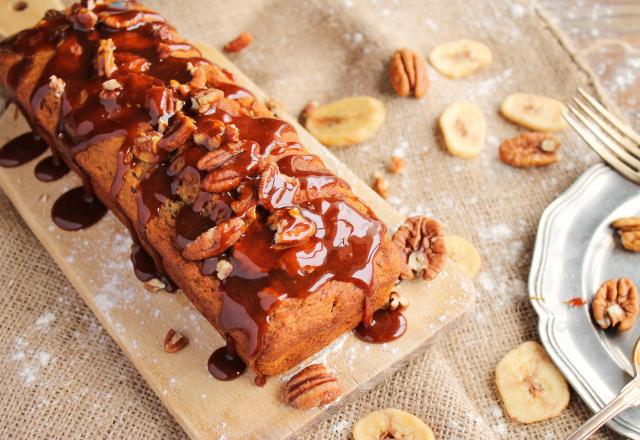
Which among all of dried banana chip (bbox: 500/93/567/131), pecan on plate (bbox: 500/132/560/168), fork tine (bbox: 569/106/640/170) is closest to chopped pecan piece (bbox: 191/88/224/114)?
pecan on plate (bbox: 500/132/560/168)

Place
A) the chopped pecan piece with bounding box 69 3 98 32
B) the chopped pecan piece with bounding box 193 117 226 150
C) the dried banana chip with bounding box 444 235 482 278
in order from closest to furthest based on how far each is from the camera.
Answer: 1. the chopped pecan piece with bounding box 193 117 226 150
2. the chopped pecan piece with bounding box 69 3 98 32
3. the dried banana chip with bounding box 444 235 482 278

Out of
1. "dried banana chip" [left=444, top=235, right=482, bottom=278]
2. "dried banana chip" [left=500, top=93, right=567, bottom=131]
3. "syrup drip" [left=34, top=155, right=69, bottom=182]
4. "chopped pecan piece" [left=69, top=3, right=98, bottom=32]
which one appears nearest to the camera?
"chopped pecan piece" [left=69, top=3, right=98, bottom=32]

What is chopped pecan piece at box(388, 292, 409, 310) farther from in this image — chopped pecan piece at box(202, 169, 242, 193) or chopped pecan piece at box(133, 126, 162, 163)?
chopped pecan piece at box(133, 126, 162, 163)

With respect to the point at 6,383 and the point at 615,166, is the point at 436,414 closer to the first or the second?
the point at 615,166

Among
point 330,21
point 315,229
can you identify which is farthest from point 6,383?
point 330,21

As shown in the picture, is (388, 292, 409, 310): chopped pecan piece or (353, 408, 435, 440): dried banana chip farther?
(388, 292, 409, 310): chopped pecan piece

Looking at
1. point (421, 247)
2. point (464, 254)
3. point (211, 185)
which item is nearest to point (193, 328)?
point (211, 185)

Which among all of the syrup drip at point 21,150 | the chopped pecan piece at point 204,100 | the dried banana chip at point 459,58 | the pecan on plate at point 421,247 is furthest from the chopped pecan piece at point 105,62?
the dried banana chip at point 459,58
